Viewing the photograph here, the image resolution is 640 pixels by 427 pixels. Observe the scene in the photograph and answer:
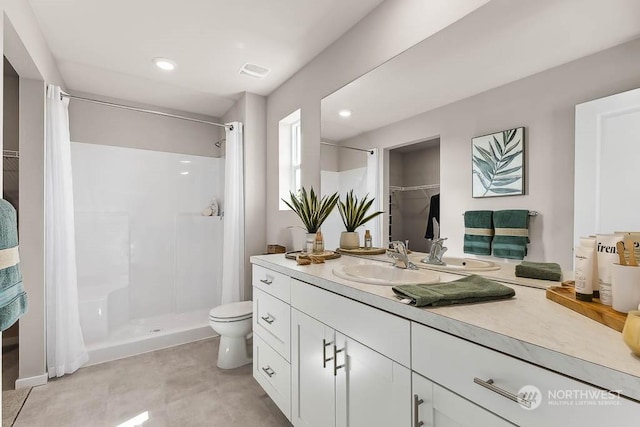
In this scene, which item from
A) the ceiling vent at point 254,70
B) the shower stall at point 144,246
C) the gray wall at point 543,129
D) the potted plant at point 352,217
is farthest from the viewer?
the shower stall at point 144,246

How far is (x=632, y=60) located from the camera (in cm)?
86

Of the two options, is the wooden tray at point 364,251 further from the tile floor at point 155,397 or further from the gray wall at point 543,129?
the tile floor at point 155,397

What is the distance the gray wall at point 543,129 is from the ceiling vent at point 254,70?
1625mm

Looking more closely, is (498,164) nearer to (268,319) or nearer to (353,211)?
(353,211)

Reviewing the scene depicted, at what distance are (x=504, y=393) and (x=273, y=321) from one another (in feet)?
4.10

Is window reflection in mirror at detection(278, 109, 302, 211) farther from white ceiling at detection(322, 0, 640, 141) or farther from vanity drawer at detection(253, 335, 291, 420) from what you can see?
vanity drawer at detection(253, 335, 291, 420)

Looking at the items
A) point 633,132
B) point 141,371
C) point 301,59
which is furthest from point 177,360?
point 633,132

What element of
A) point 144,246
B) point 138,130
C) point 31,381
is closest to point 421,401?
point 31,381

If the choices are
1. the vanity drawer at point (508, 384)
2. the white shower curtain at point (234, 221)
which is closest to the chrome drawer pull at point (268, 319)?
the vanity drawer at point (508, 384)

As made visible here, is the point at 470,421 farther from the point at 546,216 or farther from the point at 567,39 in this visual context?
the point at 567,39

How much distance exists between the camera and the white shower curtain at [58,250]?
2111mm

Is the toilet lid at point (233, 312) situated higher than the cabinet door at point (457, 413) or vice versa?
the cabinet door at point (457, 413)

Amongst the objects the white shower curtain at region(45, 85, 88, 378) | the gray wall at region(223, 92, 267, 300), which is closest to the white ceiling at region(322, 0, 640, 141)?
the gray wall at region(223, 92, 267, 300)

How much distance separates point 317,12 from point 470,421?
2001 millimetres
